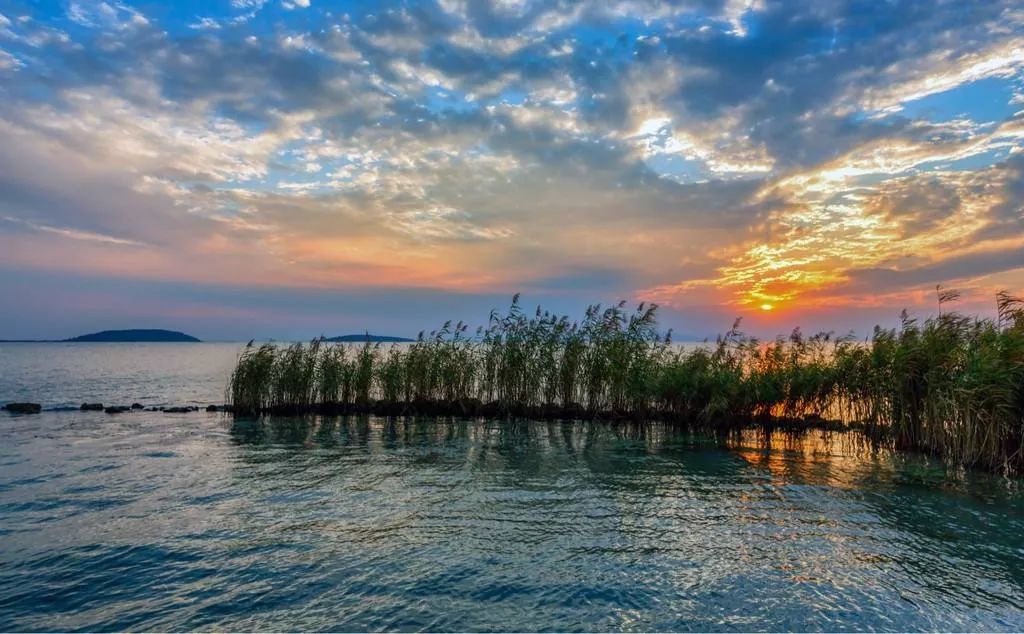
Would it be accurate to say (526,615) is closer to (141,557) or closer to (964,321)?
(141,557)

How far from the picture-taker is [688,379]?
21.3 meters

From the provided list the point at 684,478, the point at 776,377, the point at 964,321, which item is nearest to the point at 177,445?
the point at 684,478

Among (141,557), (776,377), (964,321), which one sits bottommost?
(141,557)

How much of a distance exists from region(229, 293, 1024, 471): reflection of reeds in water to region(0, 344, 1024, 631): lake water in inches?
75.8

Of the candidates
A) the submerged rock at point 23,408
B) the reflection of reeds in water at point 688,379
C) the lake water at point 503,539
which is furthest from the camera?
the submerged rock at point 23,408

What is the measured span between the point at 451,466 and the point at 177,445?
1056 centimetres

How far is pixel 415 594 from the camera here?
766 cm

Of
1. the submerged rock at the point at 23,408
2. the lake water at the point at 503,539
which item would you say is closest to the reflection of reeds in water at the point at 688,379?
the lake water at the point at 503,539

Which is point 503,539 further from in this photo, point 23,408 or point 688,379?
point 23,408

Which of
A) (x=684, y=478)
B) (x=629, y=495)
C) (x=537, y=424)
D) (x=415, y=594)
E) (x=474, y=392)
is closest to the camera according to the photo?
(x=415, y=594)

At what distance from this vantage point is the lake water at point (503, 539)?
285 inches

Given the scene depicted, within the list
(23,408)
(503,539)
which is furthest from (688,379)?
(23,408)

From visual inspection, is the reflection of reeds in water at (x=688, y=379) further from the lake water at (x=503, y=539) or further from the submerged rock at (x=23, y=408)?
the submerged rock at (x=23, y=408)

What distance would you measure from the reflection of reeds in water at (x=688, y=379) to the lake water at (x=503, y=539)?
1925 mm
